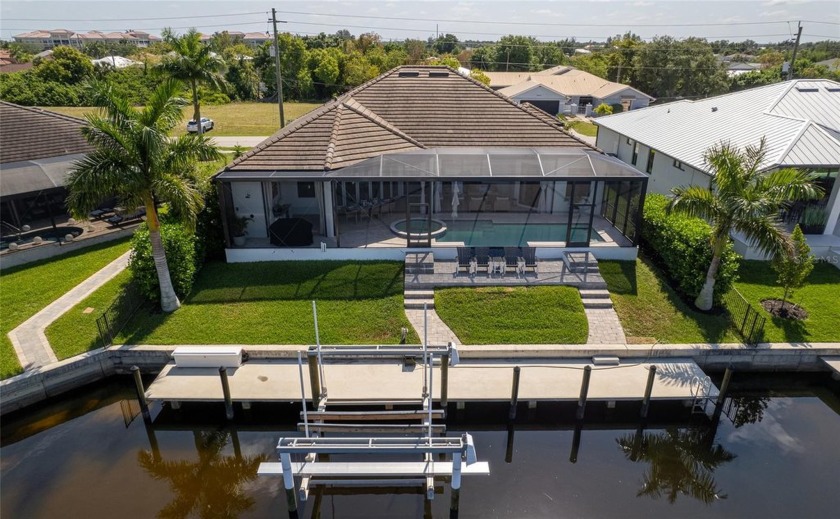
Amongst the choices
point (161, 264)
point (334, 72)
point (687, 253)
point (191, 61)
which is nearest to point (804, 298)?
point (687, 253)

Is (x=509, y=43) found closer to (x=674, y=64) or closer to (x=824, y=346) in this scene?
(x=674, y=64)

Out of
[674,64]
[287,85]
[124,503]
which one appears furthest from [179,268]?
[674,64]

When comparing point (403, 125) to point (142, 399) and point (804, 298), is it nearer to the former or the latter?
point (142, 399)

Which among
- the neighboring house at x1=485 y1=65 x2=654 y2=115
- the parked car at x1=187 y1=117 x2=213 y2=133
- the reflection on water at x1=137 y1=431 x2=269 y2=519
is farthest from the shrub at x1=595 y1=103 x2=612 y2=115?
the reflection on water at x1=137 y1=431 x2=269 y2=519

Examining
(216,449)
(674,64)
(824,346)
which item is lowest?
(216,449)

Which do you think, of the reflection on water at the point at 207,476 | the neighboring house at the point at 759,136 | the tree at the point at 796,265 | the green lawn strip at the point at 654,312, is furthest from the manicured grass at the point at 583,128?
the reflection on water at the point at 207,476

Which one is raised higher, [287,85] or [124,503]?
[287,85]

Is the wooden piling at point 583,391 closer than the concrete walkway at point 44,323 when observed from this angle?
Yes

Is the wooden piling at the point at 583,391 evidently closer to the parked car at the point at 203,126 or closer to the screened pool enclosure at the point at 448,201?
the screened pool enclosure at the point at 448,201
